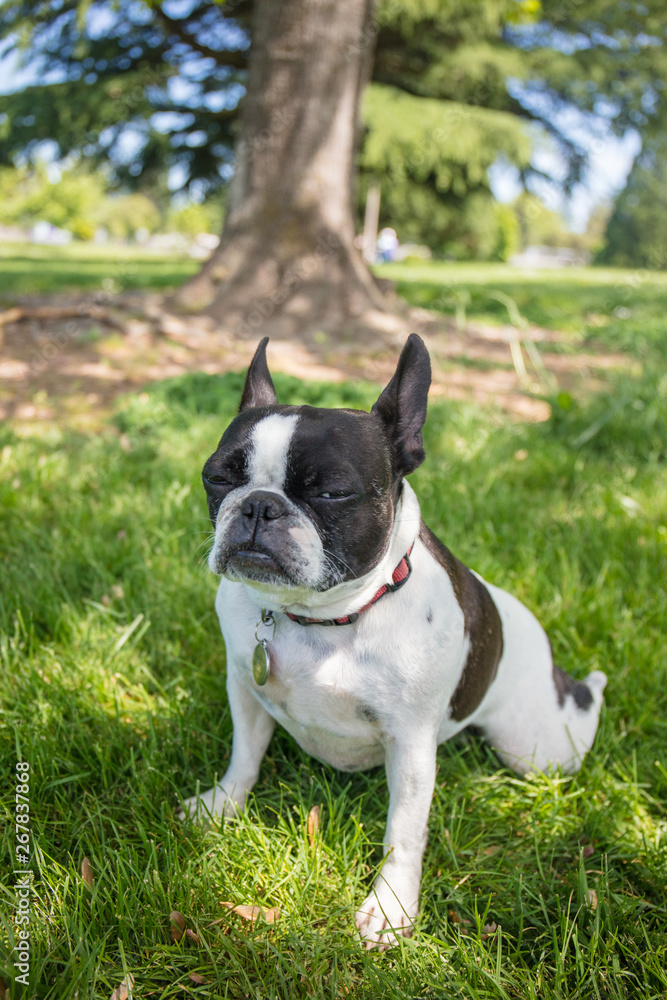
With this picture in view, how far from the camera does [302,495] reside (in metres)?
1.69

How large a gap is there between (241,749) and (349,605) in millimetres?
680

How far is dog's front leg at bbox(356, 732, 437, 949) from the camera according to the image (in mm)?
1796

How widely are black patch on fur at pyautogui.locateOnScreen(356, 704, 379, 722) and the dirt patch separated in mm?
3502

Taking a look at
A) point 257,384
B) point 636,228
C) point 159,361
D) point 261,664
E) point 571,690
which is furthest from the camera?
point 636,228

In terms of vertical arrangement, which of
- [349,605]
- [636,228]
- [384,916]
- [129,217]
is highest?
[349,605]

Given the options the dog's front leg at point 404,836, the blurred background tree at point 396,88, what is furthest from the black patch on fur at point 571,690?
the blurred background tree at point 396,88

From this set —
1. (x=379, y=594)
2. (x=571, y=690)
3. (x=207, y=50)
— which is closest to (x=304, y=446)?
(x=379, y=594)

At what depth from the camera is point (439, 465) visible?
4309 mm

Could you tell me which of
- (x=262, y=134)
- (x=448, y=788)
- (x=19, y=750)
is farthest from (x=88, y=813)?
(x=262, y=134)

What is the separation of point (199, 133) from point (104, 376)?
42.1ft

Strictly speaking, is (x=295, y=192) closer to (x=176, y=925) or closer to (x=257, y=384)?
(x=257, y=384)

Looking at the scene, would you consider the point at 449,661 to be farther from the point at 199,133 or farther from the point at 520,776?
the point at 199,133

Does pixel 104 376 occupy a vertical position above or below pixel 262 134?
below

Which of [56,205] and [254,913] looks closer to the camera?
[254,913]
